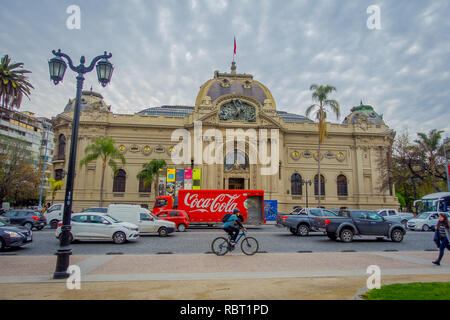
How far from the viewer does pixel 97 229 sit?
1598 centimetres

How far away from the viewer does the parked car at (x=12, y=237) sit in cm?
1315

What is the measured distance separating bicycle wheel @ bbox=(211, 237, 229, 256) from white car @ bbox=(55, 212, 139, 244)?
6555 mm

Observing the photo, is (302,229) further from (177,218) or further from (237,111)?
(237,111)

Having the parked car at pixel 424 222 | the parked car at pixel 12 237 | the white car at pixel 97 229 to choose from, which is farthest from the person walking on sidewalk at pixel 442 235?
the parked car at pixel 424 222

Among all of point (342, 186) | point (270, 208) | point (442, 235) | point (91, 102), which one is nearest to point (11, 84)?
point (91, 102)

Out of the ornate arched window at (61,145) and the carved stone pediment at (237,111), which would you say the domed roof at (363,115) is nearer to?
the carved stone pediment at (237,111)

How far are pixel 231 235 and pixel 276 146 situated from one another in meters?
32.7

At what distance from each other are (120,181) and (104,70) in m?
36.5

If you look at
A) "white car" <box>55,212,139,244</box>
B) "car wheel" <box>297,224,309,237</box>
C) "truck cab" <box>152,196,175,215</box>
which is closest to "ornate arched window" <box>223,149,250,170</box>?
"truck cab" <box>152,196,175,215</box>

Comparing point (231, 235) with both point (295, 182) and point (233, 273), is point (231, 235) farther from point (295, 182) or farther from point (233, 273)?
point (295, 182)

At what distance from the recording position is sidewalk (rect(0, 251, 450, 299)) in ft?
20.7

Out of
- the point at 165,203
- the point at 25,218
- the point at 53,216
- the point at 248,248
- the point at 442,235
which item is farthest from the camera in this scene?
the point at 165,203
